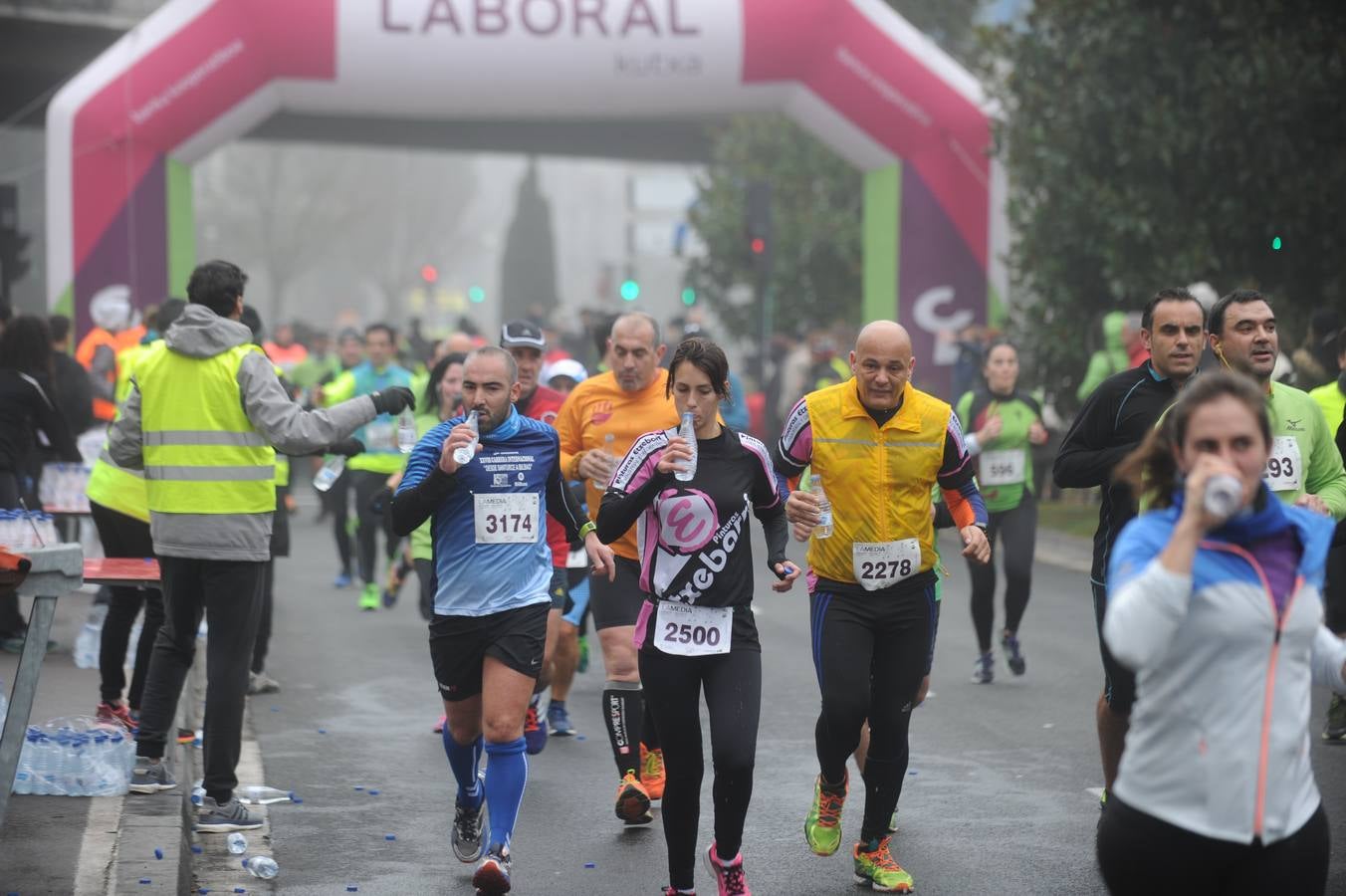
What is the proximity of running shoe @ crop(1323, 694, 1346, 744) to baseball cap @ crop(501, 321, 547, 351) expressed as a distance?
390 centimetres

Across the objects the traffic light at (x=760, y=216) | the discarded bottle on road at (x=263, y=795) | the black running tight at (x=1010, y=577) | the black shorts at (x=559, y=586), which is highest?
the traffic light at (x=760, y=216)

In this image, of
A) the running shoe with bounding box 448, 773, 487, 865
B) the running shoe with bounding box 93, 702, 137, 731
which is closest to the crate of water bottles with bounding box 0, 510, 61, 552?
the running shoe with bounding box 93, 702, 137, 731

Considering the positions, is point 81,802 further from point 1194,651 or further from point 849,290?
point 849,290

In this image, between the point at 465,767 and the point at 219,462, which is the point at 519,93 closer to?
the point at 219,462

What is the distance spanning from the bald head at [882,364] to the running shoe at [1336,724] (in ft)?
11.3

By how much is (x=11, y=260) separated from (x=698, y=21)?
706 centimetres

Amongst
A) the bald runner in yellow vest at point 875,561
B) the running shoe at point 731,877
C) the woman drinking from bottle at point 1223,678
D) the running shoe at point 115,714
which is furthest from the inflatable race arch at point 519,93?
the woman drinking from bottle at point 1223,678

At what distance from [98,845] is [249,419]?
1560 millimetres

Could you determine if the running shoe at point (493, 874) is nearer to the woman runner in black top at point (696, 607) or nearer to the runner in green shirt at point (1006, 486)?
the woman runner in black top at point (696, 607)

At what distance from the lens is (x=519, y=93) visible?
20016mm

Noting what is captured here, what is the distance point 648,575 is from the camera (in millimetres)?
5910

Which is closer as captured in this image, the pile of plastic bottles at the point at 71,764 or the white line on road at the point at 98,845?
the white line on road at the point at 98,845

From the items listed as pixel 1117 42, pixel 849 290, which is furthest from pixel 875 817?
pixel 849 290

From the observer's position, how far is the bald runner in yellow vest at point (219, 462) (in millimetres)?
6684
